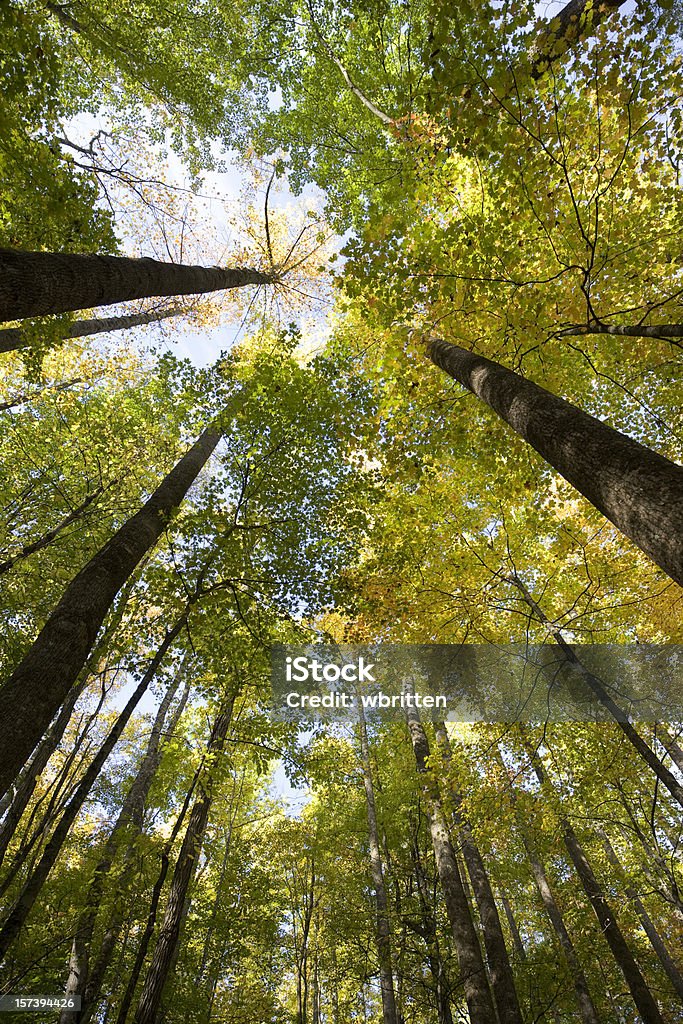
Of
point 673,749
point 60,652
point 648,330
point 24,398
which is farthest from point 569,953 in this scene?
point 24,398

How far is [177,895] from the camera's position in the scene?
6051 mm

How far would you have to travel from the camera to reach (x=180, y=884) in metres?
6.12

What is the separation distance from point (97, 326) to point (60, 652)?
364 inches

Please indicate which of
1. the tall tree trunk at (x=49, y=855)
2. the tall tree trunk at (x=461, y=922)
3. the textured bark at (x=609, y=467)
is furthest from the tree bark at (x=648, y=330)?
the tall tree trunk at (x=461, y=922)

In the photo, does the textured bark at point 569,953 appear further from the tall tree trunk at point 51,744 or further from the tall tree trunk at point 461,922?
the tall tree trunk at point 51,744

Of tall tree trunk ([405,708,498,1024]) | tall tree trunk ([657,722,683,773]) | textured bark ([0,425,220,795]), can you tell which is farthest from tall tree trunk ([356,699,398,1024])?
textured bark ([0,425,220,795])

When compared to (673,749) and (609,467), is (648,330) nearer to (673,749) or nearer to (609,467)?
(609,467)

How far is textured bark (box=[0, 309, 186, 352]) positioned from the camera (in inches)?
285

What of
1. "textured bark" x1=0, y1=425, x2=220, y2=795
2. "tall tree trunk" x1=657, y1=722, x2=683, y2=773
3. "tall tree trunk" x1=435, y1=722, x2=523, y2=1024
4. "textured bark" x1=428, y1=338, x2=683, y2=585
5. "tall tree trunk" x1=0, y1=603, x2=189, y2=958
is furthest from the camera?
"tall tree trunk" x1=657, y1=722, x2=683, y2=773

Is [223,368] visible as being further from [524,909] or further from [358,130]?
[524,909]

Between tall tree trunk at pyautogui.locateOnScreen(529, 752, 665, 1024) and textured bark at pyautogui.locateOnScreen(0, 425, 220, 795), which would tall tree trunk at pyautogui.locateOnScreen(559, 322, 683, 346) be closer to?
textured bark at pyautogui.locateOnScreen(0, 425, 220, 795)

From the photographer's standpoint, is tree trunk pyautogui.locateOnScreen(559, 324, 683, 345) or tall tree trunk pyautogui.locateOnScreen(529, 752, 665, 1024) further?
A: tall tree trunk pyautogui.locateOnScreen(529, 752, 665, 1024)

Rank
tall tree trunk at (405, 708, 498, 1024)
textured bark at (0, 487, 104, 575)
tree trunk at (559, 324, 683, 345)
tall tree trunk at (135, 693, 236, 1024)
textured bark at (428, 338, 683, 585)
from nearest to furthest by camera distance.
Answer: textured bark at (428, 338, 683, 585), tree trunk at (559, 324, 683, 345), tall tree trunk at (135, 693, 236, 1024), tall tree trunk at (405, 708, 498, 1024), textured bark at (0, 487, 104, 575)

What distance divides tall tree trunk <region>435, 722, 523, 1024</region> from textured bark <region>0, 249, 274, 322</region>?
7.32 metres
